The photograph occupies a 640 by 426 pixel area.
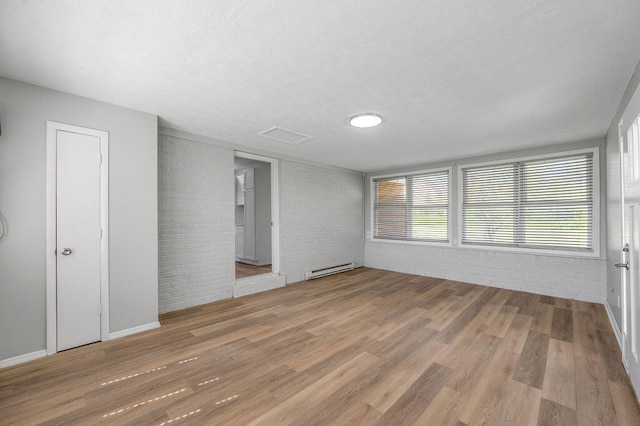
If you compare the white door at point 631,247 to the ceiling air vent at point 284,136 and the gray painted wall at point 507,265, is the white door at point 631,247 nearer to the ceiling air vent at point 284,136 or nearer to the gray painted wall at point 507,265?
the gray painted wall at point 507,265

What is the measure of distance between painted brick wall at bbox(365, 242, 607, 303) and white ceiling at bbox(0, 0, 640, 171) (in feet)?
7.36

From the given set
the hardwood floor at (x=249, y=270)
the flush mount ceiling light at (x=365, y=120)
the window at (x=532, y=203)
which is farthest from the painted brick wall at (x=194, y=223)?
the window at (x=532, y=203)

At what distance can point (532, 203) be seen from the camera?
4.59m

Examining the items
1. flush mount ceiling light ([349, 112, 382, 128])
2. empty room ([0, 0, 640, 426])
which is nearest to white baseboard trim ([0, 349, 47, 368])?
empty room ([0, 0, 640, 426])

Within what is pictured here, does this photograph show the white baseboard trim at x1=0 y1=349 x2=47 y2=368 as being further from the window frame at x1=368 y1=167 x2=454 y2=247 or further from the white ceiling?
the window frame at x1=368 y1=167 x2=454 y2=247

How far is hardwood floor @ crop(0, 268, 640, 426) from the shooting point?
1.75 meters

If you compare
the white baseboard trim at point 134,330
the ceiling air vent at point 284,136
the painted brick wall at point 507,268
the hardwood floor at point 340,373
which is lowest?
the hardwood floor at point 340,373

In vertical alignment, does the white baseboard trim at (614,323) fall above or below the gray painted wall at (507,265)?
below

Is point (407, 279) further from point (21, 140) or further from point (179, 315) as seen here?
point (21, 140)

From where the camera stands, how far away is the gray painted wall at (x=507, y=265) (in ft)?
13.2

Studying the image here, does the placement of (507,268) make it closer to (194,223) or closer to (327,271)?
(327,271)

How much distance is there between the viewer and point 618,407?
1.80 m

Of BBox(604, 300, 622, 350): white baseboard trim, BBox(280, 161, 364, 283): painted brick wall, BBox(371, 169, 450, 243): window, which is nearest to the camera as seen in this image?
BBox(604, 300, 622, 350): white baseboard trim

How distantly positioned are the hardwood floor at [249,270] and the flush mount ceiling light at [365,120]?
12.9 ft
